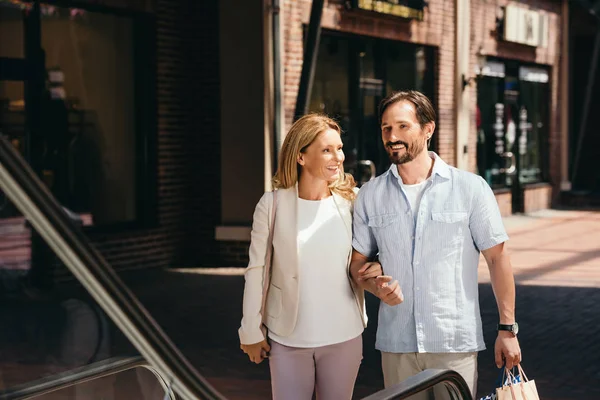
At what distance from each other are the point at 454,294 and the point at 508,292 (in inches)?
8.2

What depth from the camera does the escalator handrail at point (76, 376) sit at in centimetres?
167

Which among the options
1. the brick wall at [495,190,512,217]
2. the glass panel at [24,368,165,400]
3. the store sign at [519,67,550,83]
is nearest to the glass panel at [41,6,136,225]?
the brick wall at [495,190,512,217]

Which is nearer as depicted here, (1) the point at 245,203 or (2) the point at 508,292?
(2) the point at 508,292

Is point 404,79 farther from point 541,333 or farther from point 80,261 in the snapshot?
point 80,261

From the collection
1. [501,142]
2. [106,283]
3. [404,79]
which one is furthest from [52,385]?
[501,142]

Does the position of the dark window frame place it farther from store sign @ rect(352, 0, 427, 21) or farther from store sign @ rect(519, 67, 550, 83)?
store sign @ rect(519, 67, 550, 83)

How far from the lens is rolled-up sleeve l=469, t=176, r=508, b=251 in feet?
11.5

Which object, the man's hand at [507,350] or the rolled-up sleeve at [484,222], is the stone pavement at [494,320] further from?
the rolled-up sleeve at [484,222]

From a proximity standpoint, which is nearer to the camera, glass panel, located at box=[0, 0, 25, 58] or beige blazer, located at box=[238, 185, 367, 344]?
beige blazer, located at box=[238, 185, 367, 344]

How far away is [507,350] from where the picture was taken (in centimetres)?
357

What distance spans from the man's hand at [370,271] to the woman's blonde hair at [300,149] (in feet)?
1.04

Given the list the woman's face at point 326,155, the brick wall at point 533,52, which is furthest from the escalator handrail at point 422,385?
the brick wall at point 533,52

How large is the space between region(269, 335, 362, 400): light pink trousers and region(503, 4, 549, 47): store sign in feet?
57.6

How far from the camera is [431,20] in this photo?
18016 mm
